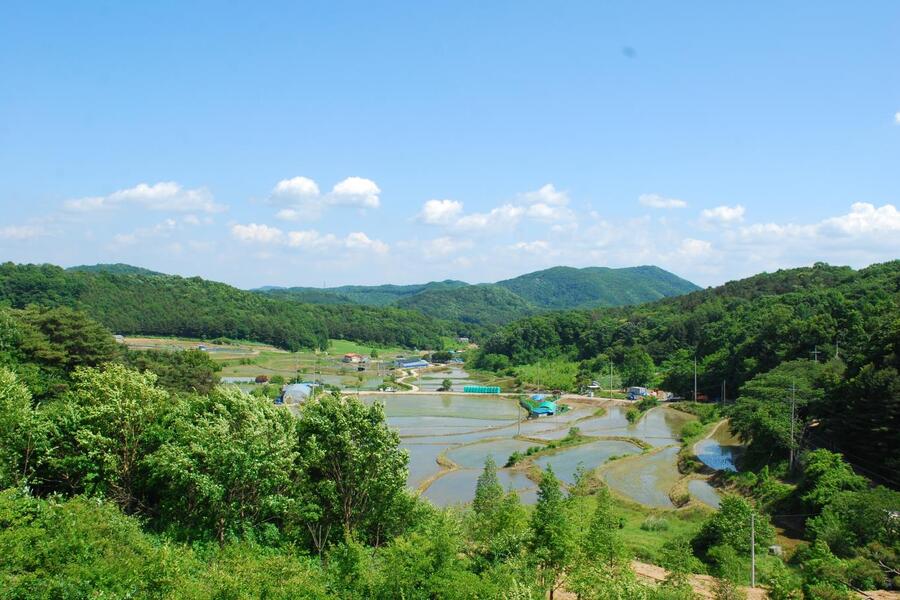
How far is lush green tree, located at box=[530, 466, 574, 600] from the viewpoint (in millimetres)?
16203

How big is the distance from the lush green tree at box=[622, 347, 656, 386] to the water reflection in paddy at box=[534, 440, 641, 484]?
29.5 m

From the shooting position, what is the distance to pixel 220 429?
15.0 m

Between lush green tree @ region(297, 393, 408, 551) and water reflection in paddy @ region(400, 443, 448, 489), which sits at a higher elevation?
lush green tree @ region(297, 393, 408, 551)

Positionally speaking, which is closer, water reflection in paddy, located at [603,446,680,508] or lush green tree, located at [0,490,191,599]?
lush green tree, located at [0,490,191,599]

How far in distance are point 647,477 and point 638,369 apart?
40782 millimetres

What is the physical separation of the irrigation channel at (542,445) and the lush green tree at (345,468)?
5.68 meters

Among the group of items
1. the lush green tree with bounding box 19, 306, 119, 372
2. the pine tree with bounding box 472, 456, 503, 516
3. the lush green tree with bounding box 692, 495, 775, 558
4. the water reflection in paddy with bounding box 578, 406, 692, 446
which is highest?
the lush green tree with bounding box 19, 306, 119, 372

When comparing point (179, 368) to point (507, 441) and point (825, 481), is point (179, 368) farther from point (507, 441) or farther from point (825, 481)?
point (825, 481)

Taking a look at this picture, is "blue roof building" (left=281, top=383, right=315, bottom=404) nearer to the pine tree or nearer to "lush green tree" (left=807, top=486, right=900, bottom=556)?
the pine tree

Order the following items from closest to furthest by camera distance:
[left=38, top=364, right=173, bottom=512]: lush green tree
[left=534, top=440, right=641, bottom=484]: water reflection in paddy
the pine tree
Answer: [left=38, top=364, right=173, bottom=512]: lush green tree → the pine tree → [left=534, top=440, right=641, bottom=484]: water reflection in paddy

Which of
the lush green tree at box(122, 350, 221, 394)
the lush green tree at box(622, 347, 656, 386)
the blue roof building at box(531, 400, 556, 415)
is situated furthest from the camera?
the lush green tree at box(622, 347, 656, 386)

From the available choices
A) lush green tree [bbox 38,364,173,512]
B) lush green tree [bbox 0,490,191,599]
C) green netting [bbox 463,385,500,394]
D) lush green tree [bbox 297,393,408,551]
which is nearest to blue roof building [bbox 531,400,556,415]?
green netting [bbox 463,385,500,394]

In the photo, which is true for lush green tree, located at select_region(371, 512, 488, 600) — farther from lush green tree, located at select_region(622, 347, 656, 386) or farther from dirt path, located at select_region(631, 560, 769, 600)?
lush green tree, located at select_region(622, 347, 656, 386)

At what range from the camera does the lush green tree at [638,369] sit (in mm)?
75688
